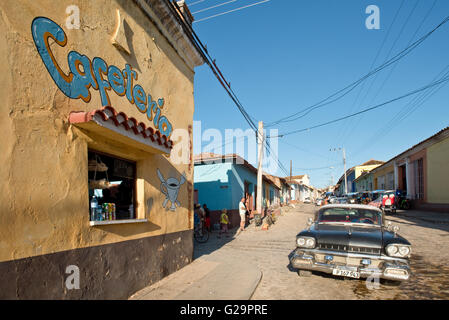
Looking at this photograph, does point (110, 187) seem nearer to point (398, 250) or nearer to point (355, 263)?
point (355, 263)

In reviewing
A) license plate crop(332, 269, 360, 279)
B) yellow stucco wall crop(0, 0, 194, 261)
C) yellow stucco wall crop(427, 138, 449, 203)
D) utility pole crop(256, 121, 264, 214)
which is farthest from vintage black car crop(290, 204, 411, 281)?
yellow stucco wall crop(427, 138, 449, 203)

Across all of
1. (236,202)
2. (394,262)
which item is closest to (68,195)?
(394,262)

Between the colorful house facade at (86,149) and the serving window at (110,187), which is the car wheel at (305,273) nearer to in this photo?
the colorful house facade at (86,149)

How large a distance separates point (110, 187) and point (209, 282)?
2.67m

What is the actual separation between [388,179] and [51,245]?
1407 inches

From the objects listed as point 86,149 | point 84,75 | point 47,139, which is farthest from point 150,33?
point 47,139

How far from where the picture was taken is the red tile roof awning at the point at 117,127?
3697mm

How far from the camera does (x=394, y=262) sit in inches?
185

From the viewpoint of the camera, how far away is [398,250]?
15.5 feet

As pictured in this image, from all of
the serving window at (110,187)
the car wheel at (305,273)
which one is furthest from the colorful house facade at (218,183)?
the serving window at (110,187)

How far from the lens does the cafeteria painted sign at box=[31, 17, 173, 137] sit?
135 inches

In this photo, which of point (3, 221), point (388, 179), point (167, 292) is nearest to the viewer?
point (3, 221)

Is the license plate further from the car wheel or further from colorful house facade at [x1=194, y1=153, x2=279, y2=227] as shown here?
colorful house facade at [x1=194, y1=153, x2=279, y2=227]
